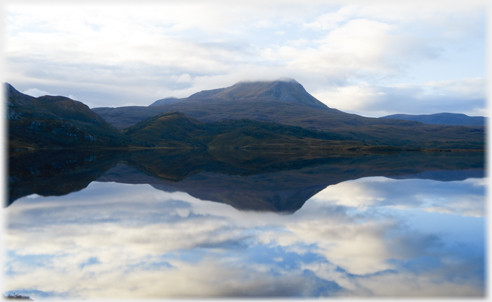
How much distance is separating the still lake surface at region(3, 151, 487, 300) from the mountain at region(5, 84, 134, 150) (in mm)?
111155

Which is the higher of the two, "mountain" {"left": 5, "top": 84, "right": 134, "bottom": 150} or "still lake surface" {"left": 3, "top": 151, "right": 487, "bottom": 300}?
"mountain" {"left": 5, "top": 84, "right": 134, "bottom": 150}

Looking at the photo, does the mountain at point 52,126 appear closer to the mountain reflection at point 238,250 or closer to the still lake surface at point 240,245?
the still lake surface at point 240,245

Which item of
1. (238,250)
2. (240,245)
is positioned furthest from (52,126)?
(238,250)

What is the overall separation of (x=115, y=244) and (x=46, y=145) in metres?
138

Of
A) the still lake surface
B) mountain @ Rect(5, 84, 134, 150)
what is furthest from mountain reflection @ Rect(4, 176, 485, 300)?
mountain @ Rect(5, 84, 134, 150)

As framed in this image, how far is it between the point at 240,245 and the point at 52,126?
155 meters

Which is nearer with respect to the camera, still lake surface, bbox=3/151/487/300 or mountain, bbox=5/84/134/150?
still lake surface, bbox=3/151/487/300

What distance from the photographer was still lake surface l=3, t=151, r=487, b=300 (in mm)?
12688

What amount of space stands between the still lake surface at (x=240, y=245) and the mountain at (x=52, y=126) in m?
111

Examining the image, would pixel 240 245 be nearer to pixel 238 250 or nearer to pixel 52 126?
pixel 238 250

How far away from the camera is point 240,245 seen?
54.7ft

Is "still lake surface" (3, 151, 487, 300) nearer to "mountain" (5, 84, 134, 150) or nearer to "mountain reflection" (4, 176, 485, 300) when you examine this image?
"mountain reflection" (4, 176, 485, 300)

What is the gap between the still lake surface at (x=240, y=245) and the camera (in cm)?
1269

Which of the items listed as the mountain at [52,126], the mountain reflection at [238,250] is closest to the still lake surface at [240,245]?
the mountain reflection at [238,250]
